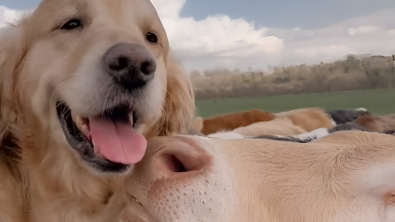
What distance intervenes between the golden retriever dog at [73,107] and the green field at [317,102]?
254 cm

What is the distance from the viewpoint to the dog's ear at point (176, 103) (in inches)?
39.3

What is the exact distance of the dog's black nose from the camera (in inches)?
23.0

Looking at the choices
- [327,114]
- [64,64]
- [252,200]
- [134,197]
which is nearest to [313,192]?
[252,200]

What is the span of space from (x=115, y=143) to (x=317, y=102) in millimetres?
3366

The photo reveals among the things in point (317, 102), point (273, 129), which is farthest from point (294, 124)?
point (317, 102)

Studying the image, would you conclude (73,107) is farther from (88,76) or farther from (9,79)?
A: (9,79)

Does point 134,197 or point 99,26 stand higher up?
point 99,26

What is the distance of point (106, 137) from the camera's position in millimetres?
654

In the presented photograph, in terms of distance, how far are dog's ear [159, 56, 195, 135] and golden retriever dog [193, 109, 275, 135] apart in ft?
4.62

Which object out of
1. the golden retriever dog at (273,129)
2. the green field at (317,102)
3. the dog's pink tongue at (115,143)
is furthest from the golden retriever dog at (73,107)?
the green field at (317,102)

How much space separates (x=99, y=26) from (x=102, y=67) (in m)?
0.18

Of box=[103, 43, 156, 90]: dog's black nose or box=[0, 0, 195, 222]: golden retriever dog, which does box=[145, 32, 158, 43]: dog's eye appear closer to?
box=[0, 0, 195, 222]: golden retriever dog

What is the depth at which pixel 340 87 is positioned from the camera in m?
3.26

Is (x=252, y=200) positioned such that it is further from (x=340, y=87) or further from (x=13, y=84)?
(x=340, y=87)
